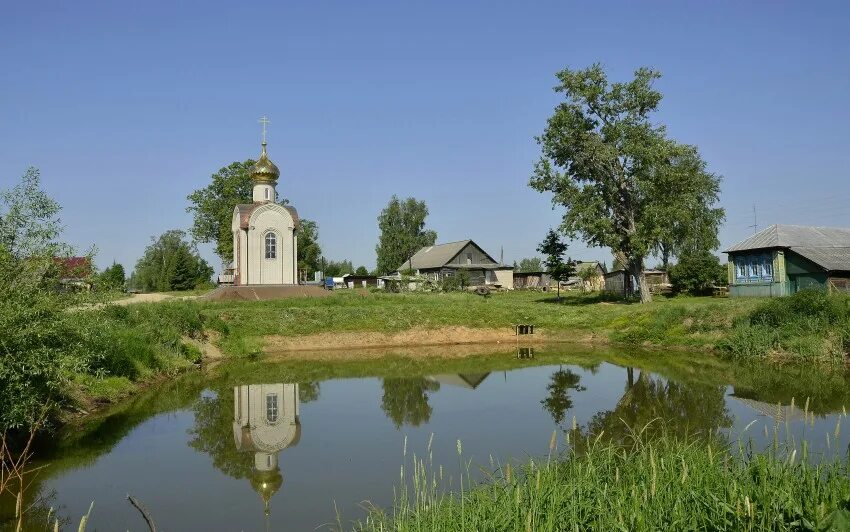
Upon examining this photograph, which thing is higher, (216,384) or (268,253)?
(268,253)

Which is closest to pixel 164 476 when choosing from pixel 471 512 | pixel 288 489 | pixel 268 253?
pixel 288 489

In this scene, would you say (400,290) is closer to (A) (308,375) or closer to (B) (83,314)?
(A) (308,375)

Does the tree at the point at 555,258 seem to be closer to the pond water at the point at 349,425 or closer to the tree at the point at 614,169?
the tree at the point at 614,169

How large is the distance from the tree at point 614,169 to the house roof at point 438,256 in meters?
23.1

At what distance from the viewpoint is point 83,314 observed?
511 inches

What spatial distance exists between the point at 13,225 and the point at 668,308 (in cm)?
2612

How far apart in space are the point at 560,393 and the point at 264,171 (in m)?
25.4

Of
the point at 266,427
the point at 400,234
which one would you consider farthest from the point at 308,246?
the point at 266,427

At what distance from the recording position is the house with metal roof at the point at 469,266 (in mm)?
61312

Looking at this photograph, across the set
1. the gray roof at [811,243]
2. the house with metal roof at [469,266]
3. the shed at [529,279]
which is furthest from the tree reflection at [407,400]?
the shed at [529,279]

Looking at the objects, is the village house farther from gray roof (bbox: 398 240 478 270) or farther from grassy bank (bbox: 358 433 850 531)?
gray roof (bbox: 398 240 478 270)

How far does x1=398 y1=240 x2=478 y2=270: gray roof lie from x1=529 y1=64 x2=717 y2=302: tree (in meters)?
23.2

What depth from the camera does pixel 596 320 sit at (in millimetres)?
32875

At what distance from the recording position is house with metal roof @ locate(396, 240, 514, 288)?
6131cm
